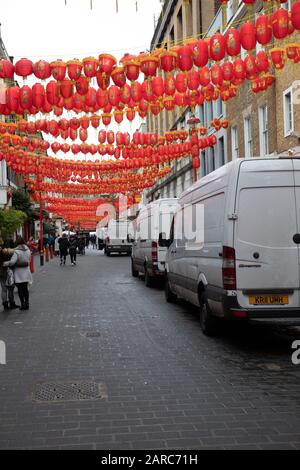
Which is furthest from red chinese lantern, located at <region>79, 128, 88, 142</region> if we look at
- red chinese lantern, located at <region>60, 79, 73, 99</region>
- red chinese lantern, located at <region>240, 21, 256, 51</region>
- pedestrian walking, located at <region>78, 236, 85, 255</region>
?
pedestrian walking, located at <region>78, 236, 85, 255</region>

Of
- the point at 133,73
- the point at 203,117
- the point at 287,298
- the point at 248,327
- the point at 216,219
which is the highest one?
the point at 203,117

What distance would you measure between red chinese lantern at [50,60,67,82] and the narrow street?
16.4 ft

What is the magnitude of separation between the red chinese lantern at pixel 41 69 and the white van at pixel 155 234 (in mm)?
5265

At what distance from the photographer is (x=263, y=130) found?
2172cm

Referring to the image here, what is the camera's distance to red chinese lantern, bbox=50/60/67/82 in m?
11.2

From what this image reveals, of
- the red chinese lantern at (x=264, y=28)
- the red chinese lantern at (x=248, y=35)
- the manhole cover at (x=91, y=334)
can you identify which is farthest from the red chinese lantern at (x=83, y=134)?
the manhole cover at (x=91, y=334)

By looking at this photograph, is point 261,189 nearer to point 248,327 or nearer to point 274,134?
point 248,327

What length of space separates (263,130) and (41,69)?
1256 cm

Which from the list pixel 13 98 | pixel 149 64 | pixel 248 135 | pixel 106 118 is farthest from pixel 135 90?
pixel 248 135

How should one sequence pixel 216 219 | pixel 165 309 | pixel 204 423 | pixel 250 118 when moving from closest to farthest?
pixel 204 423
pixel 216 219
pixel 165 309
pixel 250 118

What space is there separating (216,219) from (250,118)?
1602cm

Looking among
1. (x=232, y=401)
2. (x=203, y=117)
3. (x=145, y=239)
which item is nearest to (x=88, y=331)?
(x=232, y=401)

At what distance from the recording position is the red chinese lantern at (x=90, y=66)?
11.1m

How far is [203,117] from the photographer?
1303 inches
